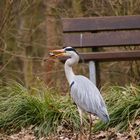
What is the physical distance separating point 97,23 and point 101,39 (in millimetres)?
265

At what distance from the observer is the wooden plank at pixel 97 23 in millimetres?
9664

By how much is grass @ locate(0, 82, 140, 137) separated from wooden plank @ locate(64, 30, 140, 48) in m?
1.03

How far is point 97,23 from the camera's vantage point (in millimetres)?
9719

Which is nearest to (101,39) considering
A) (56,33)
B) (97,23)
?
(97,23)

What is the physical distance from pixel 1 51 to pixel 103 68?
3.57 metres

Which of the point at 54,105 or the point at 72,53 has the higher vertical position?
the point at 72,53

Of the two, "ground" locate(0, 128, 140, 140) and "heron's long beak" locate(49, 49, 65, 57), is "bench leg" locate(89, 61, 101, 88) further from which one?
"heron's long beak" locate(49, 49, 65, 57)

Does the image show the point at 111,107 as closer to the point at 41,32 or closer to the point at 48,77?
the point at 48,77

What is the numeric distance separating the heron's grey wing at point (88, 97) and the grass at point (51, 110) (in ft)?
2.66

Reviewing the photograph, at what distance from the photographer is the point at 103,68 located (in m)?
14.7

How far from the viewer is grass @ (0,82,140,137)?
7797 mm

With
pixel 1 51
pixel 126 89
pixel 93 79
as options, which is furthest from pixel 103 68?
pixel 126 89

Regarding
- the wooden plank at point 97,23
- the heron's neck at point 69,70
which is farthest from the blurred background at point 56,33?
the heron's neck at point 69,70

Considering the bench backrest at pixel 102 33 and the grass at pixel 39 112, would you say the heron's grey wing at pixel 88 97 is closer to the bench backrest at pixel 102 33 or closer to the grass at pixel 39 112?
the grass at pixel 39 112
